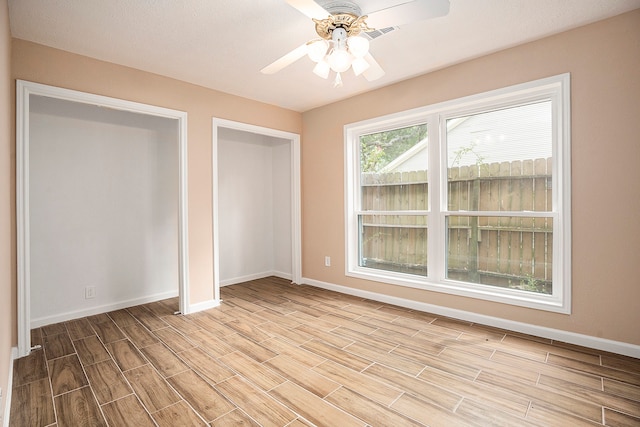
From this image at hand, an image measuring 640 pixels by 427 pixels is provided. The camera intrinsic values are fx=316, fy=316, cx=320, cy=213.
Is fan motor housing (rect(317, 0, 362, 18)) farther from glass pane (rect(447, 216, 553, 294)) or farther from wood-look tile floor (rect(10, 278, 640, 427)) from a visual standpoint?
wood-look tile floor (rect(10, 278, 640, 427))

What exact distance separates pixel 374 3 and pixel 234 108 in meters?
2.29

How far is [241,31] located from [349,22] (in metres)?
0.94

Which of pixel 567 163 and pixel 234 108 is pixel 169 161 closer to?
pixel 234 108

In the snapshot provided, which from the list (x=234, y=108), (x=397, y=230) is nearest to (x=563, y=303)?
(x=397, y=230)

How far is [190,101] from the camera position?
351 centimetres

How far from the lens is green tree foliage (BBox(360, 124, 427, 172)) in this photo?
11.9ft

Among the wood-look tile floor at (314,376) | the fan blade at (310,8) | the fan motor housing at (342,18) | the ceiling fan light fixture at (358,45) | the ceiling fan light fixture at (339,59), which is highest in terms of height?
the fan motor housing at (342,18)

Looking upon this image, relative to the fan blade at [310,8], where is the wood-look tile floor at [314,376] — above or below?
below

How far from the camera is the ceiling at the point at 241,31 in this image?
7.16ft

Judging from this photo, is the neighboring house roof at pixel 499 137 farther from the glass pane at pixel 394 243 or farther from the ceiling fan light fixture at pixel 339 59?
the ceiling fan light fixture at pixel 339 59

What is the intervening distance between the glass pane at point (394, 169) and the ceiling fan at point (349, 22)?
156 centimetres

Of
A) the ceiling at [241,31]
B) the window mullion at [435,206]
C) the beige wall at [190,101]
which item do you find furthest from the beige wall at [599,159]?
the beige wall at [190,101]

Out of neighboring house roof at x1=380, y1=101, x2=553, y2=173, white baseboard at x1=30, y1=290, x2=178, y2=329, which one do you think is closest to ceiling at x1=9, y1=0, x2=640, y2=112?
neighboring house roof at x1=380, y1=101, x2=553, y2=173

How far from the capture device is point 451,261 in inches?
133
